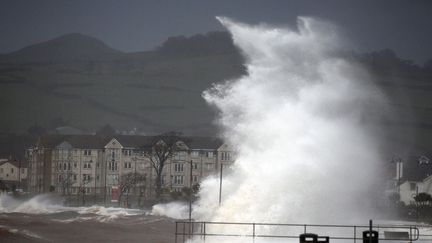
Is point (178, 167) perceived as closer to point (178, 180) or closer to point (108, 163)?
point (178, 180)

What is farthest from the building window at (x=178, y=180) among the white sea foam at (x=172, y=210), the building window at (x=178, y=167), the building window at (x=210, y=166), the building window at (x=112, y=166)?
the white sea foam at (x=172, y=210)

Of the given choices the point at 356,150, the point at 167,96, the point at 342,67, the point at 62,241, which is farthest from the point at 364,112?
the point at 167,96

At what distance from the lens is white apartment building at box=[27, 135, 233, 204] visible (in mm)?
113450

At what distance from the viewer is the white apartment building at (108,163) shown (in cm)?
11345

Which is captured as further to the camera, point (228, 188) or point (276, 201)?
point (228, 188)

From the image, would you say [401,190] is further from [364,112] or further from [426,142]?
[426,142]

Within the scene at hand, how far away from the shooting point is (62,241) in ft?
155

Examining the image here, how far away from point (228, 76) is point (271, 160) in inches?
4664

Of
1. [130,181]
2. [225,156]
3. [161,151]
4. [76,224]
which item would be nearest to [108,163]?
[161,151]

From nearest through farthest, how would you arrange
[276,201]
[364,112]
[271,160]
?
[276,201] → [271,160] → [364,112]

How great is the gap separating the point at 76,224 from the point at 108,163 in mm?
Result: 52473

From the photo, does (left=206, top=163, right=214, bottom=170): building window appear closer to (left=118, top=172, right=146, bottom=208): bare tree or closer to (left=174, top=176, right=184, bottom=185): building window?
(left=174, top=176, right=184, bottom=185): building window

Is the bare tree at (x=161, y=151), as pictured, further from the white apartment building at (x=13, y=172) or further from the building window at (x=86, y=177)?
the white apartment building at (x=13, y=172)

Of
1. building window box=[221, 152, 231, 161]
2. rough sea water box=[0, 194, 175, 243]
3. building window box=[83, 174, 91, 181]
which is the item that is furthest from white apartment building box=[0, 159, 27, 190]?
building window box=[221, 152, 231, 161]
